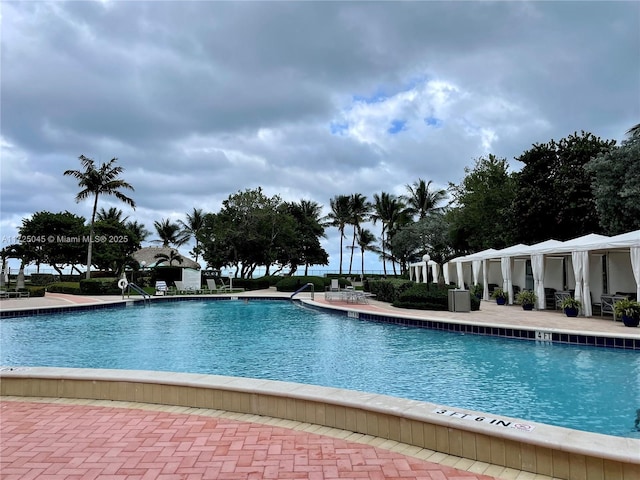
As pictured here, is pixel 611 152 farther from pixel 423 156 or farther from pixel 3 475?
pixel 3 475

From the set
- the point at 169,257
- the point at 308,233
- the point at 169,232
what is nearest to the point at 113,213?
the point at 169,232

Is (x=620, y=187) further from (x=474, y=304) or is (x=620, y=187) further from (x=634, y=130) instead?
(x=474, y=304)

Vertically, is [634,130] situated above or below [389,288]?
above

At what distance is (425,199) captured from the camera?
3912 centimetres

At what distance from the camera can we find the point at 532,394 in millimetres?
5645

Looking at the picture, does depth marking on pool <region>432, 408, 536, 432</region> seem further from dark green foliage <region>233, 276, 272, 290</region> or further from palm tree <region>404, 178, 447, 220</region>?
palm tree <region>404, 178, 447, 220</region>

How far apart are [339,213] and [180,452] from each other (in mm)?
37378

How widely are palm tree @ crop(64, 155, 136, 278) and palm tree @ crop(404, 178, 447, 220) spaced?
939 inches

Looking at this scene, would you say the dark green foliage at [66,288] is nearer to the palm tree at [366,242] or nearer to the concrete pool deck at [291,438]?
the concrete pool deck at [291,438]

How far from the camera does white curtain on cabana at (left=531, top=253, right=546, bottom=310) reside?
1369 centimetres

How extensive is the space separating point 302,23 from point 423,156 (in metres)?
10.7

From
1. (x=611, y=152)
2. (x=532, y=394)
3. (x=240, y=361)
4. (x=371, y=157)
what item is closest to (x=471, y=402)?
(x=532, y=394)

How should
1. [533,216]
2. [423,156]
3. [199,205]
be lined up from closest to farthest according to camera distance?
[423,156]
[533,216]
[199,205]

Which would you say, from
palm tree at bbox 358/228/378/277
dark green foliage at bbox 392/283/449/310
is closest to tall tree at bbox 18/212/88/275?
palm tree at bbox 358/228/378/277
